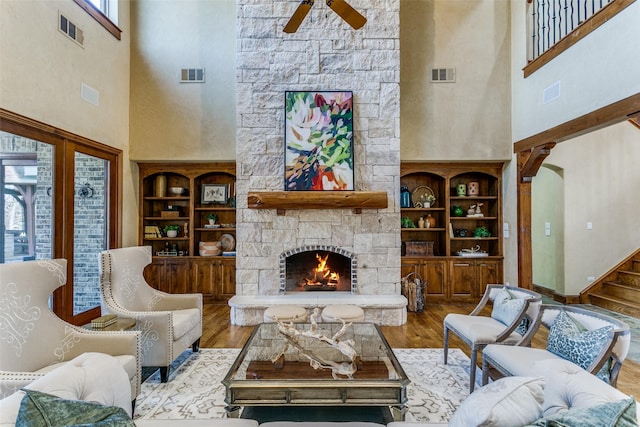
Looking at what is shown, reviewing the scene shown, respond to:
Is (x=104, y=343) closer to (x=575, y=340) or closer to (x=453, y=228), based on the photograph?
(x=575, y=340)

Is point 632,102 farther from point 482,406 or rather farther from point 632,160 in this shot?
point 482,406

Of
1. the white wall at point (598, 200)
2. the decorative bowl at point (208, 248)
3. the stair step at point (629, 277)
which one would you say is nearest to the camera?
the stair step at point (629, 277)

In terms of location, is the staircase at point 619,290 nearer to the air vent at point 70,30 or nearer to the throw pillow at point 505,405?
the throw pillow at point 505,405

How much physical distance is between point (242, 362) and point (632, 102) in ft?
14.1

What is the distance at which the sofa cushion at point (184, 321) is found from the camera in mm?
3176

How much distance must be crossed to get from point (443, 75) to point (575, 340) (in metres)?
4.66

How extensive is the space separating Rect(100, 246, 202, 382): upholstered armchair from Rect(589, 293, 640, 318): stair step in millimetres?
5922

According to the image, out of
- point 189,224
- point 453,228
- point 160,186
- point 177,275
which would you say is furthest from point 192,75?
point 453,228

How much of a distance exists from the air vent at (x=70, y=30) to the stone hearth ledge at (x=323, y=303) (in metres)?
3.87

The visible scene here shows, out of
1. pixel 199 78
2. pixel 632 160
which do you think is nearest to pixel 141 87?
pixel 199 78

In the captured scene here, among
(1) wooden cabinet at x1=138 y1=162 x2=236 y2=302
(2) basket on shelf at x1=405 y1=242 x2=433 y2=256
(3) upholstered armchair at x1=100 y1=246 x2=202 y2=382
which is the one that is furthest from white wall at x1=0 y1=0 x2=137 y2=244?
(2) basket on shelf at x1=405 y1=242 x2=433 y2=256

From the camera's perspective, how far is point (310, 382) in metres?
2.11

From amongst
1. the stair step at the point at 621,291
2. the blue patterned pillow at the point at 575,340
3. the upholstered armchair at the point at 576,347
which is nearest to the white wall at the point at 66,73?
the upholstered armchair at the point at 576,347

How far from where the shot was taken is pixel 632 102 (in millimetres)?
3424
